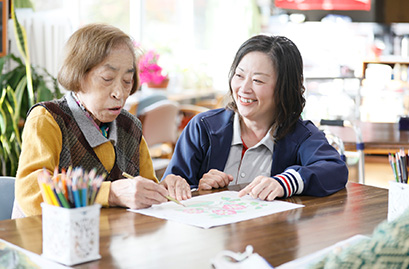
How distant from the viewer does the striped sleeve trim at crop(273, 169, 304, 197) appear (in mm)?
1659

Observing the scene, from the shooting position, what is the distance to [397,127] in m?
3.56

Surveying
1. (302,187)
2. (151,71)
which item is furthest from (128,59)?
(151,71)

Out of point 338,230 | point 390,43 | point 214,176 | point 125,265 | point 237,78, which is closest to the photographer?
point 125,265

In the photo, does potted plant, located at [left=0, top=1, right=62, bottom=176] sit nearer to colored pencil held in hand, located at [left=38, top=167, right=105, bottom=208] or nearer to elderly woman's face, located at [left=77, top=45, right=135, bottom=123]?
elderly woman's face, located at [left=77, top=45, right=135, bottom=123]

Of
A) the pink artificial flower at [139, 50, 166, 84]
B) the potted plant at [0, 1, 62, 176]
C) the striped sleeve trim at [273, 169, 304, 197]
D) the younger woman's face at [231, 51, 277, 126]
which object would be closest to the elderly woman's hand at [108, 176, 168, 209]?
the striped sleeve trim at [273, 169, 304, 197]

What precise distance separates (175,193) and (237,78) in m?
0.53

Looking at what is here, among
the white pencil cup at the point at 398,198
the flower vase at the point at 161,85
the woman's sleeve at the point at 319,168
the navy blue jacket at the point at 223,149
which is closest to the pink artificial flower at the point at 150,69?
the flower vase at the point at 161,85

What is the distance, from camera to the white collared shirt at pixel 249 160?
1.94m

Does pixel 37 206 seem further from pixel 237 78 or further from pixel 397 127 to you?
pixel 397 127

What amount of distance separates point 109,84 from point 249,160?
557mm

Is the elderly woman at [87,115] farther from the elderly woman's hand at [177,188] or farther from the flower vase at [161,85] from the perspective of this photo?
the flower vase at [161,85]

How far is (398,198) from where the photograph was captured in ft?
4.42

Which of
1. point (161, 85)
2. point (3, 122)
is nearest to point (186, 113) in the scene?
point (161, 85)

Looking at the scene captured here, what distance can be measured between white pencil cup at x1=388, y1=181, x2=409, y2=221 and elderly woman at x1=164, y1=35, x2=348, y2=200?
1.60 feet
